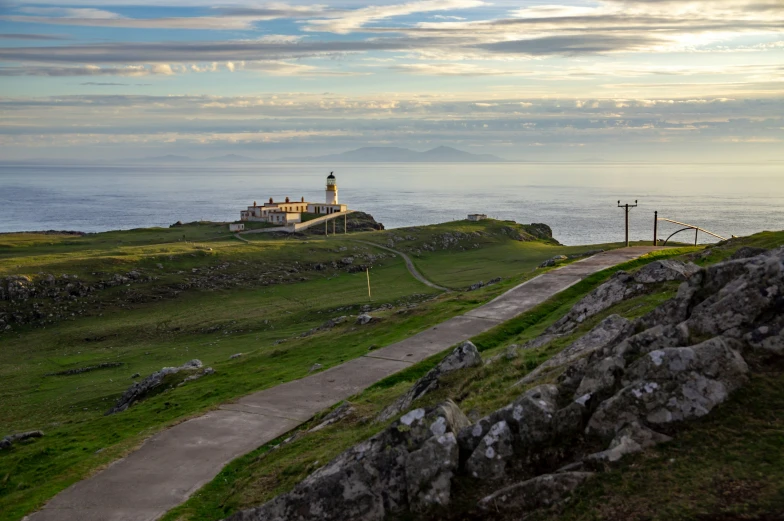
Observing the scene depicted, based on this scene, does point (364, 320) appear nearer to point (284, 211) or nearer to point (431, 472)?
point (431, 472)

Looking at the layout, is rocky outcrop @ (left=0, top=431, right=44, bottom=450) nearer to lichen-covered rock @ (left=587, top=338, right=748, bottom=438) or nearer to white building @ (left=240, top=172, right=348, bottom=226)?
lichen-covered rock @ (left=587, top=338, right=748, bottom=438)

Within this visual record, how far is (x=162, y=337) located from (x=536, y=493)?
6083 cm

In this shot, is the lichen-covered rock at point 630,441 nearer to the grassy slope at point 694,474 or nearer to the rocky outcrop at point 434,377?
the grassy slope at point 694,474

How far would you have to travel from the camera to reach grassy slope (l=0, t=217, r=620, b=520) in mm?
28188

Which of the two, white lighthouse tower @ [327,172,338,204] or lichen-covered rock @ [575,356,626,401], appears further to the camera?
white lighthouse tower @ [327,172,338,204]

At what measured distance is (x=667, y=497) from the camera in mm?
10484

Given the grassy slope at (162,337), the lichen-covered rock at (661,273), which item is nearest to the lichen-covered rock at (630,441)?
→ the grassy slope at (162,337)

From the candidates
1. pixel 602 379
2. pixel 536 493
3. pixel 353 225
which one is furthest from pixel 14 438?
pixel 353 225

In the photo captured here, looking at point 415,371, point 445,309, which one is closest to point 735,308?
point 415,371

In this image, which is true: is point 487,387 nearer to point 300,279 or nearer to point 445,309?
point 445,309

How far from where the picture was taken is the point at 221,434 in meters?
23.8

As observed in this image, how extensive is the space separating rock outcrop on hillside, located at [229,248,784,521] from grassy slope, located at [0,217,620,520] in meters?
11.7

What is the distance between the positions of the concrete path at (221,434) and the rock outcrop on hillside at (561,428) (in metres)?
6.36

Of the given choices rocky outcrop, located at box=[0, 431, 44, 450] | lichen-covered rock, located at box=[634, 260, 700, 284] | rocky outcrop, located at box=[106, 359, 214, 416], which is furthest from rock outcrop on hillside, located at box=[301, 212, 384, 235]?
lichen-covered rock, located at box=[634, 260, 700, 284]
